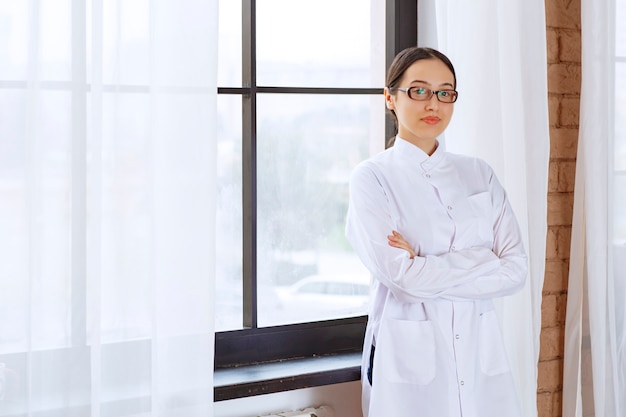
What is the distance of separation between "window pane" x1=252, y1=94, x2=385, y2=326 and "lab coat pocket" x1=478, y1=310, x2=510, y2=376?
56 cm

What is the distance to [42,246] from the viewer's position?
6.09 ft

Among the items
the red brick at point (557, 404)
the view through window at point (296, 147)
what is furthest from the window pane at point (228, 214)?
the red brick at point (557, 404)

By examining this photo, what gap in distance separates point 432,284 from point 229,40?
3.04 feet

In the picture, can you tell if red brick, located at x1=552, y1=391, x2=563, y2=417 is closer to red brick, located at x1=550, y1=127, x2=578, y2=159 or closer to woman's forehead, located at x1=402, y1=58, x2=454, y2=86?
red brick, located at x1=550, y1=127, x2=578, y2=159

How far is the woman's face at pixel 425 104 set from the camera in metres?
2.23

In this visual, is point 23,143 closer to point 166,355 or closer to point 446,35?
point 166,355

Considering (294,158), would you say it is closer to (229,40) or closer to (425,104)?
(229,40)

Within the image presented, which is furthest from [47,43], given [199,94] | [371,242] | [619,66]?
[619,66]

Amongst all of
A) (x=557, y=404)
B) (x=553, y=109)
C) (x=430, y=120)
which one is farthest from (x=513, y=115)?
(x=557, y=404)

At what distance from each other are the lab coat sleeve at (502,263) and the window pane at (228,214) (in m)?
0.64

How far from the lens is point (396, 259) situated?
2.11 meters

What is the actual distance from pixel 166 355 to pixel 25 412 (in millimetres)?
332

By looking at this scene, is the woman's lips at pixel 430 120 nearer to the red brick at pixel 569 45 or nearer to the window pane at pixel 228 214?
the window pane at pixel 228 214

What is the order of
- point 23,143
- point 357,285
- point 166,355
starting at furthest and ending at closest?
point 357,285 < point 166,355 < point 23,143
